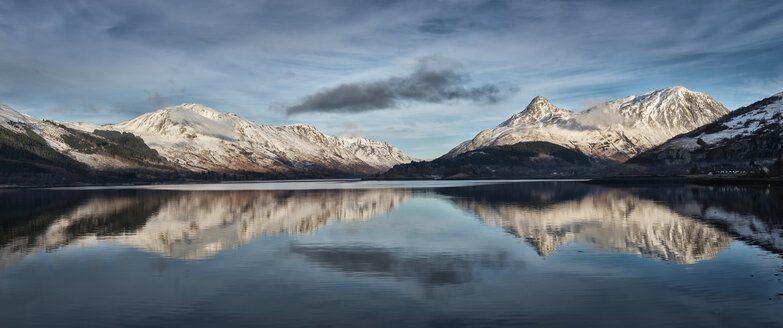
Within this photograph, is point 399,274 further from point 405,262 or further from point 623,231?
point 623,231

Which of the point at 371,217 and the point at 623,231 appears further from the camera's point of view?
the point at 371,217

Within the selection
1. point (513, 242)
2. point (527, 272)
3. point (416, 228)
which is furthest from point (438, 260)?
point (416, 228)

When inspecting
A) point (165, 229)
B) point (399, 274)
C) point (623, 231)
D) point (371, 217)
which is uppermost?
point (165, 229)

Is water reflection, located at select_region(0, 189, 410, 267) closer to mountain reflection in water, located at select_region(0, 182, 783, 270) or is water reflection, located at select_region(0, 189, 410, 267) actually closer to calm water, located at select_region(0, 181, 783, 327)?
mountain reflection in water, located at select_region(0, 182, 783, 270)

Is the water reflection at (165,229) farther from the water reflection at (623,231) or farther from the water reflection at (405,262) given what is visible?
the water reflection at (623,231)

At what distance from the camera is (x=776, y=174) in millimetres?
177875

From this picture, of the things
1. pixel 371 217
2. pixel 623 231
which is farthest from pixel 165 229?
pixel 623 231

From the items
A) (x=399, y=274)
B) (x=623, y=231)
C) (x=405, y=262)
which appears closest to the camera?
(x=399, y=274)

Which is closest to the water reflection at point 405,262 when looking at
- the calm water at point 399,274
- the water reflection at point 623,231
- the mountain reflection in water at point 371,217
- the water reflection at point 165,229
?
the calm water at point 399,274

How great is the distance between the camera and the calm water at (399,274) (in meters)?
24.1

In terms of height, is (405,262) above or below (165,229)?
below

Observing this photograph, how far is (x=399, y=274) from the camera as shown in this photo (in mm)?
33969

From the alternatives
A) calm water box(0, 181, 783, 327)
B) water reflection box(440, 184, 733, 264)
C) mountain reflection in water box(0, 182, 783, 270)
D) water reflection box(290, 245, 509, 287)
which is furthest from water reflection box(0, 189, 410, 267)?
water reflection box(440, 184, 733, 264)

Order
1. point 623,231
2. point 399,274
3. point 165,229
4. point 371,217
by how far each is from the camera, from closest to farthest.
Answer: point 399,274 → point 623,231 → point 165,229 → point 371,217
